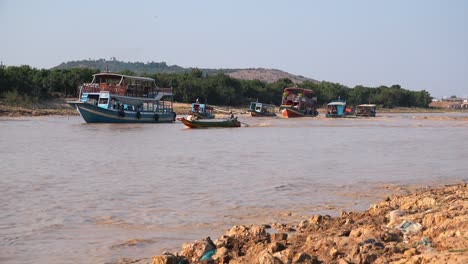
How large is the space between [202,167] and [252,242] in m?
10.7

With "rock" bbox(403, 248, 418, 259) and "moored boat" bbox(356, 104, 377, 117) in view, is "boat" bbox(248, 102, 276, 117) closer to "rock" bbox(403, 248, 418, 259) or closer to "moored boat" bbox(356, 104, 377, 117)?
"moored boat" bbox(356, 104, 377, 117)

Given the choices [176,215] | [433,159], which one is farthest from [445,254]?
[433,159]

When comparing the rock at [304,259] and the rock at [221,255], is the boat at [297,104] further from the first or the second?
the rock at [304,259]

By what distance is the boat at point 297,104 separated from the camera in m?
62.0

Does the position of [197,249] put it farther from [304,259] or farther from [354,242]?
[354,242]

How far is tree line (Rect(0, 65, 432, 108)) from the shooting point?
5891cm

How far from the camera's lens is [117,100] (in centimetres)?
4250

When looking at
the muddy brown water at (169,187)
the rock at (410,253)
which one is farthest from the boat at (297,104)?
the rock at (410,253)

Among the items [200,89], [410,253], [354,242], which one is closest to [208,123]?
[354,242]

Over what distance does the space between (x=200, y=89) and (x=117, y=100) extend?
33.0 meters

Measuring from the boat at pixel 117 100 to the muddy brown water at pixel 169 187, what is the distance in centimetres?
1540

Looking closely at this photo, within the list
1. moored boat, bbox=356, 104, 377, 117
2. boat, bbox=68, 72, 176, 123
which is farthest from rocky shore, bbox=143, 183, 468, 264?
moored boat, bbox=356, 104, 377, 117

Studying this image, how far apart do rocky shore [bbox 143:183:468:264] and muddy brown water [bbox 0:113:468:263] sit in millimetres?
1145

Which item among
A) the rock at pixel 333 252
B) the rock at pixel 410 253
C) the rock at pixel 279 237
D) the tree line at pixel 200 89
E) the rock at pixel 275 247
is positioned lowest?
the rock at pixel 279 237
